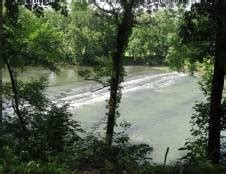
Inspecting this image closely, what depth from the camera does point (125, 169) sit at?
7.62m

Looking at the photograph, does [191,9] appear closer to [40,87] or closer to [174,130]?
[40,87]

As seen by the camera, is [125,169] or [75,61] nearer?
[125,169]

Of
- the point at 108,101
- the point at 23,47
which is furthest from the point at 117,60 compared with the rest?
the point at 23,47

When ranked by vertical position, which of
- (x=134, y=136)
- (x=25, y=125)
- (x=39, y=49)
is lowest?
(x=134, y=136)

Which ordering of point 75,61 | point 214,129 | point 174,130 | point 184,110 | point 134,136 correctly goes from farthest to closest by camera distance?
point 75,61, point 184,110, point 174,130, point 134,136, point 214,129

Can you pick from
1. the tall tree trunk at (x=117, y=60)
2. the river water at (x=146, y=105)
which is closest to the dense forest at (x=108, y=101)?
the tall tree trunk at (x=117, y=60)

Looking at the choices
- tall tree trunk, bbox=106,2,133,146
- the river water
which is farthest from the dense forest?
the river water

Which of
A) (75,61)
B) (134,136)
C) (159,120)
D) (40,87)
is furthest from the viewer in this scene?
(75,61)

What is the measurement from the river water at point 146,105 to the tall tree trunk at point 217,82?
5.56 metres

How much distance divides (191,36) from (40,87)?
5065 millimetres

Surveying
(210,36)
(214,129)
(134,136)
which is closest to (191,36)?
(210,36)

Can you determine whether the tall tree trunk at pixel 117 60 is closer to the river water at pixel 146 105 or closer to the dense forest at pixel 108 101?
the dense forest at pixel 108 101

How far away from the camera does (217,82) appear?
9820mm

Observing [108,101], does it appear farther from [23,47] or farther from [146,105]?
[146,105]
